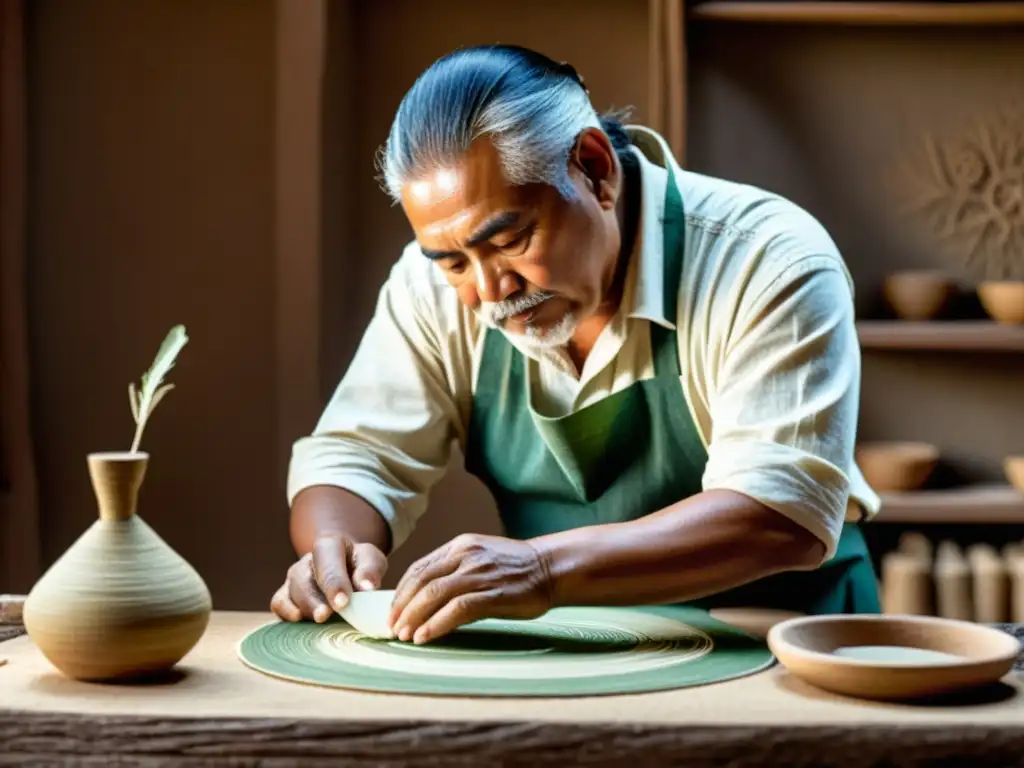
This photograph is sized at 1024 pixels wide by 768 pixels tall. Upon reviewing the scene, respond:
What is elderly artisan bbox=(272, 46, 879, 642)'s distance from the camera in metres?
1.95

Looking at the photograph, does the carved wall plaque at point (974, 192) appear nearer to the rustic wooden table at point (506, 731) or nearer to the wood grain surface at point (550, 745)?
the rustic wooden table at point (506, 731)

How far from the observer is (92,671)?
1.67 m

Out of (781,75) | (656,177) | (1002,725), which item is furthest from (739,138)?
(1002,725)

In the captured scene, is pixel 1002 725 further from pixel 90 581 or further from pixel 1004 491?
pixel 1004 491

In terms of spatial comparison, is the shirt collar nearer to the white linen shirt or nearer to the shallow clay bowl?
the white linen shirt

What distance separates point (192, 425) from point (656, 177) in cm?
214

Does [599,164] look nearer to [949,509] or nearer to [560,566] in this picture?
[560,566]

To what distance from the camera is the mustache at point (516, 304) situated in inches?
84.7

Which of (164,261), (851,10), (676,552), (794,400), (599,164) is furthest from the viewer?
(164,261)

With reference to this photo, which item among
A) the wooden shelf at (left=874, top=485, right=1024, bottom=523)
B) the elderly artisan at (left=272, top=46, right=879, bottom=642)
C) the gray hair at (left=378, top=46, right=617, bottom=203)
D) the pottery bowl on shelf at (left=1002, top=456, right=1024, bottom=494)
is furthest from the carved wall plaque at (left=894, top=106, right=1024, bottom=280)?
the gray hair at (left=378, top=46, right=617, bottom=203)

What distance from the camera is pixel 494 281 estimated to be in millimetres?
2131

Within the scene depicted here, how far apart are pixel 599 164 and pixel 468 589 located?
0.79 meters

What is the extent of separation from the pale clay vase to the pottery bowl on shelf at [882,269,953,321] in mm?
2807

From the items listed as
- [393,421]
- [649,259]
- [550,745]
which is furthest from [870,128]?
[550,745]
